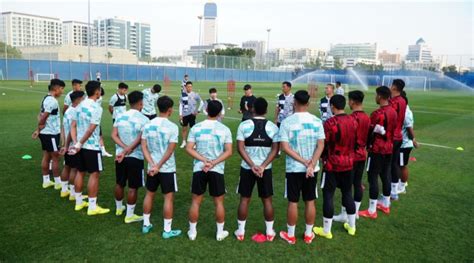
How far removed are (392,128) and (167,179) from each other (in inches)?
158

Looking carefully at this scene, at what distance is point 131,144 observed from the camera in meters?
5.73

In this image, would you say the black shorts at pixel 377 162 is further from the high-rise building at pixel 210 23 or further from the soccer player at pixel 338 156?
the high-rise building at pixel 210 23

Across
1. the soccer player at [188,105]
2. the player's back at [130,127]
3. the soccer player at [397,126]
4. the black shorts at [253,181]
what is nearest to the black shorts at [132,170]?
the player's back at [130,127]

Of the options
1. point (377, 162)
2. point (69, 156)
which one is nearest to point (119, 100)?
point (69, 156)

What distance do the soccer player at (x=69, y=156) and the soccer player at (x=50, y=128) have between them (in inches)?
16.3

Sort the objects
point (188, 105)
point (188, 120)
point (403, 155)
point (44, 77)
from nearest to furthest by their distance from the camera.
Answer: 1. point (403, 155)
2. point (188, 105)
3. point (188, 120)
4. point (44, 77)

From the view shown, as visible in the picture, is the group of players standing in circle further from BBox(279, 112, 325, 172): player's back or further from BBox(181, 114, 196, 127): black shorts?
BBox(181, 114, 196, 127): black shorts

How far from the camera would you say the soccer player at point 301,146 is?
5.14 meters

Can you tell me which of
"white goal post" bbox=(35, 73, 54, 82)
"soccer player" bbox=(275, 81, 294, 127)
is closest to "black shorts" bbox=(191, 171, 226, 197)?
"soccer player" bbox=(275, 81, 294, 127)

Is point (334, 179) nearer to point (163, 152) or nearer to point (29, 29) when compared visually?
point (163, 152)

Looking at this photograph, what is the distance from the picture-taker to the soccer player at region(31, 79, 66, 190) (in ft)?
23.5

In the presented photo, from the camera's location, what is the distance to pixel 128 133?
580 cm

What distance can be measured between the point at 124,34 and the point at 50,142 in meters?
145

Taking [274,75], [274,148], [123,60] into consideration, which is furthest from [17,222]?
[123,60]
